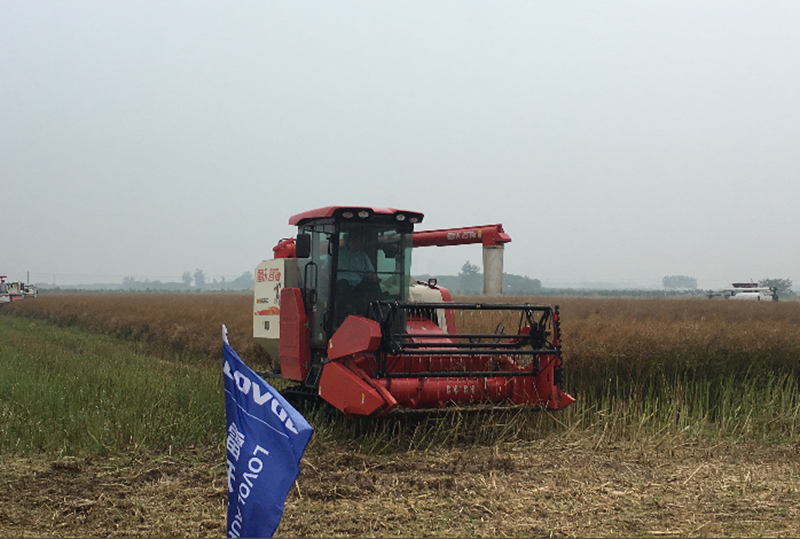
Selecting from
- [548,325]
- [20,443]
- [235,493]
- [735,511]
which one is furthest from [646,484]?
[20,443]

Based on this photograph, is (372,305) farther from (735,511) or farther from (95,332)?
(95,332)

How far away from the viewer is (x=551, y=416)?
801 centimetres

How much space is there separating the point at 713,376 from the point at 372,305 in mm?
5256

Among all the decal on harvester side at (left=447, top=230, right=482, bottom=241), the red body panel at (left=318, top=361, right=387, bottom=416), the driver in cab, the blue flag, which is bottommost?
the red body panel at (left=318, top=361, right=387, bottom=416)

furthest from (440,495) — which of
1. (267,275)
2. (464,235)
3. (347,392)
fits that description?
(267,275)

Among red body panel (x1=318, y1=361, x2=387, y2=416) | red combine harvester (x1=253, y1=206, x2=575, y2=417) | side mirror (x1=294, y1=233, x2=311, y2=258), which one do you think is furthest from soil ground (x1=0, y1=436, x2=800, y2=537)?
side mirror (x1=294, y1=233, x2=311, y2=258)

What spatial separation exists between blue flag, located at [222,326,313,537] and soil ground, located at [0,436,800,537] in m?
1.60

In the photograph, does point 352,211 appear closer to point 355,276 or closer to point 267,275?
point 355,276

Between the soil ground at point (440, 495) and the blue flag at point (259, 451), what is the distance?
5.24 ft

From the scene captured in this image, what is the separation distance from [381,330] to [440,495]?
1.93 meters

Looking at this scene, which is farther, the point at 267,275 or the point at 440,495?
the point at 267,275

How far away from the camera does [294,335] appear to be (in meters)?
8.13

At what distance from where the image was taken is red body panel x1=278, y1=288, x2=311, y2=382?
8062 millimetres

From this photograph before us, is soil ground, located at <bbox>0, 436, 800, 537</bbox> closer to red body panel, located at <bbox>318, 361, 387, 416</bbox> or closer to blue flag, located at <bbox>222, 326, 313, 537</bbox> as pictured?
red body panel, located at <bbox>318, 361, 387, 416</bbox>
